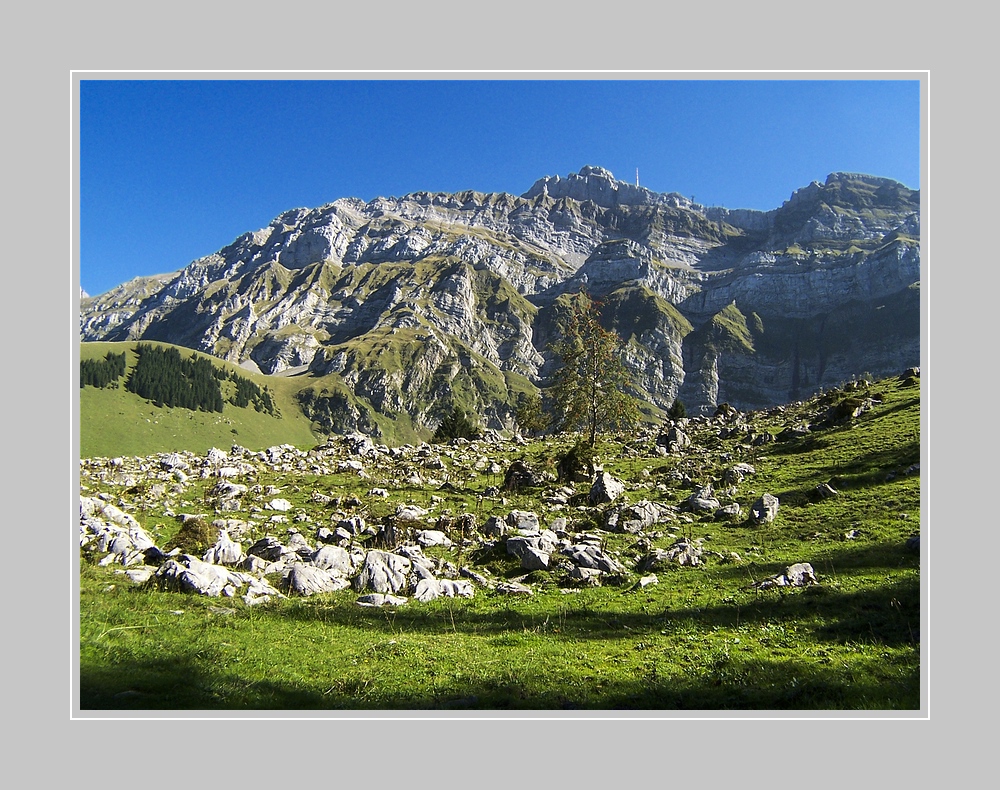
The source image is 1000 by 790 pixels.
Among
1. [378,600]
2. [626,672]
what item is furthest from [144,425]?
[626,672]

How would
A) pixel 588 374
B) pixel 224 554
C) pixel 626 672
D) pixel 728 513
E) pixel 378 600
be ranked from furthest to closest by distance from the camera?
1. pixel 588 374
2. pixel 728 513
3. pixel 224 554
4. pixel 378 600
5. pixel 626 672

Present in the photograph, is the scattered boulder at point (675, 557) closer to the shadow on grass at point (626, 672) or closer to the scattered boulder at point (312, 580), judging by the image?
the shadow on grass at point (626, 672)

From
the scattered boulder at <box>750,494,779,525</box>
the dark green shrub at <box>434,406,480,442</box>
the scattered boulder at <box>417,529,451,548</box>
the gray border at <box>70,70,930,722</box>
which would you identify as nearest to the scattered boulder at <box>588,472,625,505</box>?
the scattered boulder at <box>750,494,779,525</box>

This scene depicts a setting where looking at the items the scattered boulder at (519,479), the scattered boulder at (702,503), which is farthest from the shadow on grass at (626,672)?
the scattered boulder at (519,479)

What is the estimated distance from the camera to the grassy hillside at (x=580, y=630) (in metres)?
9.77

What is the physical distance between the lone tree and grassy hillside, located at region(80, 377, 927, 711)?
700 inches

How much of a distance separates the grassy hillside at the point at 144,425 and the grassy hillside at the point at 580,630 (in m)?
85.2

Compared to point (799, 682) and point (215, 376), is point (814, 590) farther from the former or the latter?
point (215, 376)

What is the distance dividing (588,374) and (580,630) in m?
30.0

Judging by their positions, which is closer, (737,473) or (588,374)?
(737,473)

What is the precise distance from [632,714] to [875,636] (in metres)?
5.76

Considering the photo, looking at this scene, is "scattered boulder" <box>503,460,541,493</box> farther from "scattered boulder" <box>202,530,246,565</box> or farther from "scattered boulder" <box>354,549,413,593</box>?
"scattered boulder" <box>202,530,246,565</box>

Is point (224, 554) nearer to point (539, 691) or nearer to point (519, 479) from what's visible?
point (539, 691)

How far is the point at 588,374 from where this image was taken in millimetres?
41062
